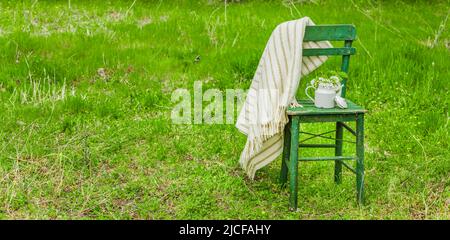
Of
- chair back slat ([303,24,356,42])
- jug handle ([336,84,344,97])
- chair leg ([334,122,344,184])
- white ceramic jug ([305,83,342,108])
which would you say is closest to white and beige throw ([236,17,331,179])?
chair back slat ([303,24,356,42])

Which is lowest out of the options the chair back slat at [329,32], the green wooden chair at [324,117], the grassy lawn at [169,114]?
the grassy lawn at [169,114]

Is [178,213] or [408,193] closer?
[178,213]

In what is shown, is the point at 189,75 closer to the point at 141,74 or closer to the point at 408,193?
the point at 141,74

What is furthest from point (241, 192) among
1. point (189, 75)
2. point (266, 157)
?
point (189, 75)

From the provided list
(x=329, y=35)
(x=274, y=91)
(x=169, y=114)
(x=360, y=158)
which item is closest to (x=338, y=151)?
(x=360, y=158)

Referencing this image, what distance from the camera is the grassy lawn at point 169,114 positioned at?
486 centimetres

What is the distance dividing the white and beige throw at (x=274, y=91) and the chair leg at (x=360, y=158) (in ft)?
1.62

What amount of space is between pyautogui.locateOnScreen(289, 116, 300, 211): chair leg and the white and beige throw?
10 centimetres

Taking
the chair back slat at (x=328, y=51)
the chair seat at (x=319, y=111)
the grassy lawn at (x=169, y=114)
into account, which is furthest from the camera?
the grassy lawn at (x=169, y=114)

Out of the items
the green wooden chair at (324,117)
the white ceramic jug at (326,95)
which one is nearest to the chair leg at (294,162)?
the green wooden chair at (324,117)

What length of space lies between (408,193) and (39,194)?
2877 millimetres

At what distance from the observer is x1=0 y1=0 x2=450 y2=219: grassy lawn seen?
486cm

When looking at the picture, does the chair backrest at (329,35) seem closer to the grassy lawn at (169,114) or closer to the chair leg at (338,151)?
the chair leg at (338,151)

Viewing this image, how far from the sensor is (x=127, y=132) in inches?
239
